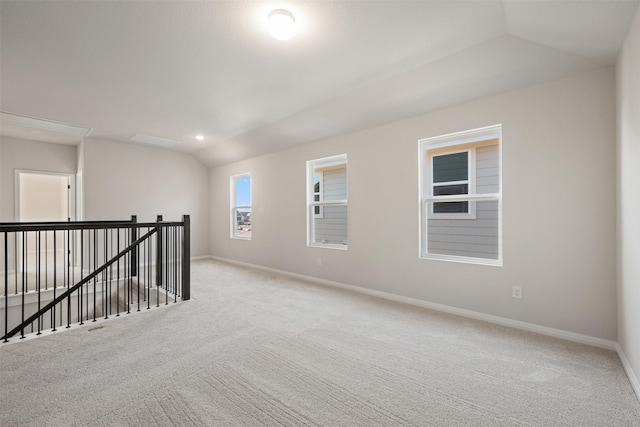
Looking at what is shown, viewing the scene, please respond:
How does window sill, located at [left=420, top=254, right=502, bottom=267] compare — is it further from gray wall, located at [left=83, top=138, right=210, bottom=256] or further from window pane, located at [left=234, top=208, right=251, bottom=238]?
gray wall, located at [left=83, top=138, right=210, bottom=256]

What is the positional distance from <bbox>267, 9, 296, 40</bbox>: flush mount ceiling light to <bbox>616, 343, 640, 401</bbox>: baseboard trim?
11.1 ft

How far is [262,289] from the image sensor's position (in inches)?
171

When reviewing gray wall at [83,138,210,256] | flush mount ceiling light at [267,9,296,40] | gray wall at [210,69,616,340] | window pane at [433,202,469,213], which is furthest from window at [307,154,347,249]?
gray wall at [83,138,210,256]

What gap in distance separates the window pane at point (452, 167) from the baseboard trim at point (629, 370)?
2762 millimetres

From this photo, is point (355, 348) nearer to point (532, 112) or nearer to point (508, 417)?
point (508, 417)

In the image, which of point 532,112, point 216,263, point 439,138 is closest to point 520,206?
point 532,112

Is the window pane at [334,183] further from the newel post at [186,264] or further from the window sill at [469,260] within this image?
the newel post at [186,264]

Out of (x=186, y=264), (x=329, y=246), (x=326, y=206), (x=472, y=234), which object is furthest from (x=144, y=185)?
(x=472, y=234)

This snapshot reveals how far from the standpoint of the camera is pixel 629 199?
80.2 inches

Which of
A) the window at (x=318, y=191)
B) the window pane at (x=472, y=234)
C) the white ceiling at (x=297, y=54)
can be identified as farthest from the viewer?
the window at (x=318, y=191)

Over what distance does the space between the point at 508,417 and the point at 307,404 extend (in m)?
1.14

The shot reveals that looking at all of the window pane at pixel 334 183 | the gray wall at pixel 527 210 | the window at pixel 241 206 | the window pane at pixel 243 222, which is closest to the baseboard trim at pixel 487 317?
the gray wall at pixel 527 210

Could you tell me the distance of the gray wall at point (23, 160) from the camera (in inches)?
218

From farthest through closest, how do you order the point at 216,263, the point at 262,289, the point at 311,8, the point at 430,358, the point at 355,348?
the point at 216,263
the point at 262,289
the point at 355,348
the point at 430,358
the point at 311,8
